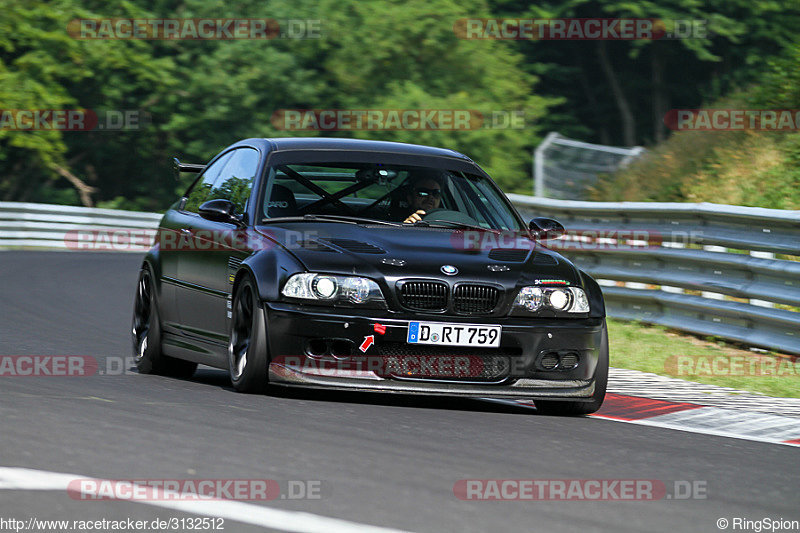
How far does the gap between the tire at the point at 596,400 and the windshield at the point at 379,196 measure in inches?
49.8

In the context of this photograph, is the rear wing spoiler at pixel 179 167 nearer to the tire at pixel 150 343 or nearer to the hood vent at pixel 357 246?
the tire at pixel 150 343

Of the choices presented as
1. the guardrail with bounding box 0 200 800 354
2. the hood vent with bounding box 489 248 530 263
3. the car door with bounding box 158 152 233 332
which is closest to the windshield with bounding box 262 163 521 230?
the hood vent with bounding box 489 248 530 263

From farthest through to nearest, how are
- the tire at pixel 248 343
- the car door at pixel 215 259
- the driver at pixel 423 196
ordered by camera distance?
the driver at pixel 423 196 → the car door at pixel 215 259 → the tire at pixel 248 343

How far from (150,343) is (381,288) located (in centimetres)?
259

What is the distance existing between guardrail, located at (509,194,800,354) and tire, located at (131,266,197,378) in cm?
452

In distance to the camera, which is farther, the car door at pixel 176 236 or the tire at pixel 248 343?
the car door at pixel 176 236

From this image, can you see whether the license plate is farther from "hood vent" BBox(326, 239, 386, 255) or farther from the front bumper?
"hood vent" BBox(326, 239, 386, 255)

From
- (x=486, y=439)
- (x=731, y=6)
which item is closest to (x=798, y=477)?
(x=486, y=439)

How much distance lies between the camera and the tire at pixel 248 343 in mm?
7867

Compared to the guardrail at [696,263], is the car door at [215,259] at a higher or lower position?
higher

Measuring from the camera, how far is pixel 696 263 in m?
12.8

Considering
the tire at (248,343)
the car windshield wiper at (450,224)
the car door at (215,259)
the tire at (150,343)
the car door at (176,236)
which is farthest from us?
the tire at (150,343)

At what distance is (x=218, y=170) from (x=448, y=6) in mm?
35090

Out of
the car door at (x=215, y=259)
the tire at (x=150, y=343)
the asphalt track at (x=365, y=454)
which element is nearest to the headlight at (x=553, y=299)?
the asphalt track at (x=365, y=454)
